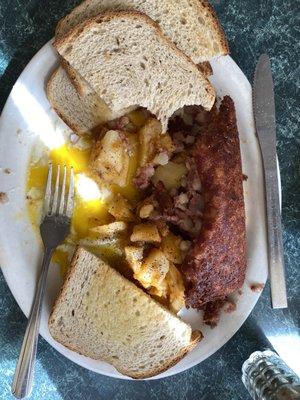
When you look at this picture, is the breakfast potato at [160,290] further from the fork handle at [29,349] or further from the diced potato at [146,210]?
the fork handle at [29,349]

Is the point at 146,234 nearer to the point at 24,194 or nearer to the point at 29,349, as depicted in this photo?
the point at 24,194

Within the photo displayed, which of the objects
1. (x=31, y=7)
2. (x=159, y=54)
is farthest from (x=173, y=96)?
(x=31, y=7)

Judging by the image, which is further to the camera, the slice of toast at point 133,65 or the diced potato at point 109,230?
the diced potato at point 109,230

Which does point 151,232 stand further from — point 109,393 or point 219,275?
point 109,393

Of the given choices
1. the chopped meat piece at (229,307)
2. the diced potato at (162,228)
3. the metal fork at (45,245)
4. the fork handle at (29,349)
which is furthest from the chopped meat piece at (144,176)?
the chopped meat piece at (229,307)

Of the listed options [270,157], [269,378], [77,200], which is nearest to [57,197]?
[77,200]

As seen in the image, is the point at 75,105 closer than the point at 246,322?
Yes
